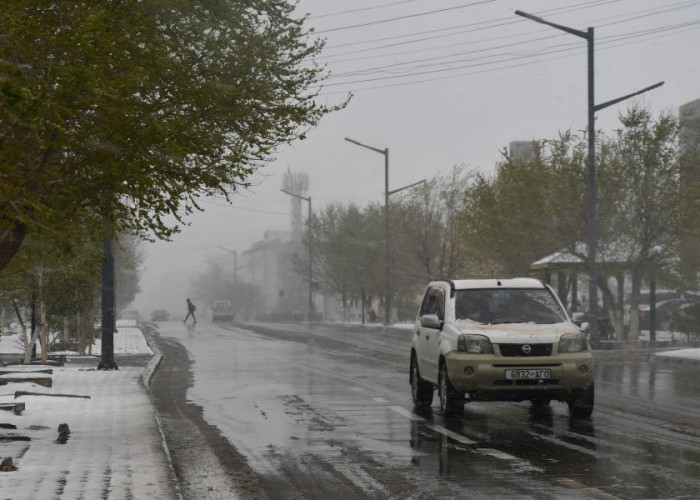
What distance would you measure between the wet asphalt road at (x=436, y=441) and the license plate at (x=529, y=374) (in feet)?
1.75

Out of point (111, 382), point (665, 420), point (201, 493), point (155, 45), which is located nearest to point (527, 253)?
point (111, 382)

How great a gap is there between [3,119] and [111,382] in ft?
34.7

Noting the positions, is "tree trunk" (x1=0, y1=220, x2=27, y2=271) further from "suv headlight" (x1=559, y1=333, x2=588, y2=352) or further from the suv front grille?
"suv headlight" (x1=559, y1=333, x2=588, y2=352)

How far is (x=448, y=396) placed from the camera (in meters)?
14.7

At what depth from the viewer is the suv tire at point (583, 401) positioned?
47.6 ft

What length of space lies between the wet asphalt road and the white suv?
1.10 ft

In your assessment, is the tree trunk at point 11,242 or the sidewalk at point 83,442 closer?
the sidewalk at point 83,442

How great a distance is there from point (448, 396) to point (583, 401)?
63.5 inches

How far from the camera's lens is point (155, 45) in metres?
12.2

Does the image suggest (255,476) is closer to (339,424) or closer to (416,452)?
(416,452)

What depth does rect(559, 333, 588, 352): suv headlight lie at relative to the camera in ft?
47.7

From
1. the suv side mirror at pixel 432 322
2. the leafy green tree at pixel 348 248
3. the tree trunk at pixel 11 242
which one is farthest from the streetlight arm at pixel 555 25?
the leafy green tree at pixel 348 248

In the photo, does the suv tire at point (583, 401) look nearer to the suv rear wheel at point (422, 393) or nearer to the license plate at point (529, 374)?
the license plate at point (529, 374)

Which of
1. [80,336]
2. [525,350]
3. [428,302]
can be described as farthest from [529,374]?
[80,336]
